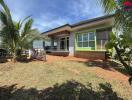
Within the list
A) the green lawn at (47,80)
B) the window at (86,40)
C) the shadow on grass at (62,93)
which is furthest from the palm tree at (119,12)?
the window at (86,40)

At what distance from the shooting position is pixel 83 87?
31.4 feet

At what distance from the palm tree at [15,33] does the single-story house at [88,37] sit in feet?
21.5

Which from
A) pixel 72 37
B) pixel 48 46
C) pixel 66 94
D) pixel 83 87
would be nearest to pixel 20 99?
pixel 66 94

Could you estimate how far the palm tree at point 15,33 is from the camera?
15611 mm

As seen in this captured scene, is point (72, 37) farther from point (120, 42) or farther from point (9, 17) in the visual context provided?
point (120, 42)

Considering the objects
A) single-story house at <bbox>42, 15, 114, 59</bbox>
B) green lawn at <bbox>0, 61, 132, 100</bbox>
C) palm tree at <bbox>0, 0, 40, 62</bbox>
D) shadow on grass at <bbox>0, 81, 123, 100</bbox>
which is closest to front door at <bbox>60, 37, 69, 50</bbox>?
single-story house at <bbox>42, 15, 114, 59</bbox>

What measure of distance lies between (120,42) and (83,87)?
5618 mm

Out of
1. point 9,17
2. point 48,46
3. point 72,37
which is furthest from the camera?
point 48,46

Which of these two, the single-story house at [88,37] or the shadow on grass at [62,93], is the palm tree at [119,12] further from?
the single-story house at [88,37]

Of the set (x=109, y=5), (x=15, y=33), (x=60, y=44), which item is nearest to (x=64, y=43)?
(x=60, y=44)

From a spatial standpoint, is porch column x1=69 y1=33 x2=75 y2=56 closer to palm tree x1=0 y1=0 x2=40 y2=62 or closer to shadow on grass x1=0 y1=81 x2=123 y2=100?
palm tree x1=0 y1=0 x2=40 y2=62

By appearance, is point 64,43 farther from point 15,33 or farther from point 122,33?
point 122,33

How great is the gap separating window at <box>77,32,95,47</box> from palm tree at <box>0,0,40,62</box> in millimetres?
6739

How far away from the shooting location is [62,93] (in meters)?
8.75
